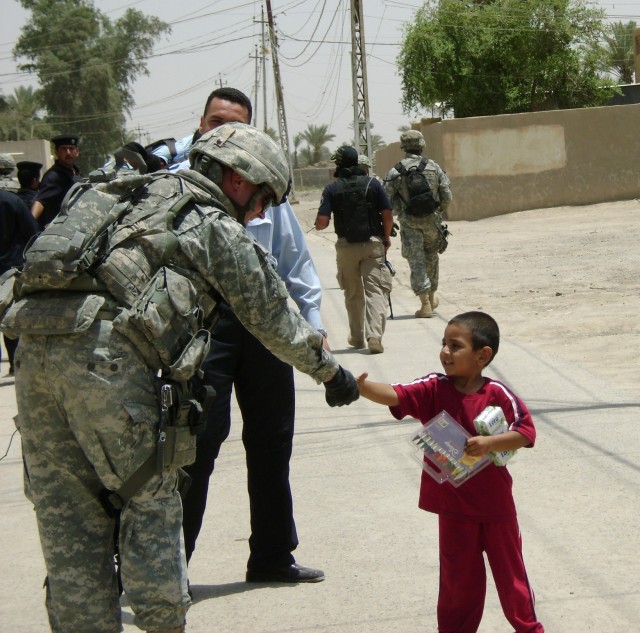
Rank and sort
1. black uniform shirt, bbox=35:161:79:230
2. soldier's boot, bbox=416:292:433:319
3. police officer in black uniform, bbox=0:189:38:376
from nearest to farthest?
police officer in black uniform, bbox=0:189:38:376
black uniform shirt, bbox=35:161:79:230
soldier's boot, bbox=416:292:433:319

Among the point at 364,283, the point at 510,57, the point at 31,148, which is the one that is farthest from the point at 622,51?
the point at 364,283

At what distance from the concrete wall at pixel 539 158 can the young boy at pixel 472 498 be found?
23569 millimetres

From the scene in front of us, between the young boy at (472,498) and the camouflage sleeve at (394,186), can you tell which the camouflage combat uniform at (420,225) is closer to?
the camouflage sleeve at (394,186)

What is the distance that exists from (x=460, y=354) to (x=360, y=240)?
6.39 m

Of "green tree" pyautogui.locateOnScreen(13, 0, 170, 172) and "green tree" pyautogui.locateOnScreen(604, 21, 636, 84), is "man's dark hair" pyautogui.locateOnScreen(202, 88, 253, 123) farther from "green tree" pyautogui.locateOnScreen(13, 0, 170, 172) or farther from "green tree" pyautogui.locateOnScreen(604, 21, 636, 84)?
"green tree" pyautogui.locateOnScreen(13, 0, 170, 172)

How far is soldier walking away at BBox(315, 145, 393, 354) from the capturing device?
32.0 feet

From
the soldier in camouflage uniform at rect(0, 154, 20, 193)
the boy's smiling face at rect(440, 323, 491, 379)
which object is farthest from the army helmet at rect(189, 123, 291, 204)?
Answer: the soldier in camouflage uniform at rect(0, 154, 20, 193)

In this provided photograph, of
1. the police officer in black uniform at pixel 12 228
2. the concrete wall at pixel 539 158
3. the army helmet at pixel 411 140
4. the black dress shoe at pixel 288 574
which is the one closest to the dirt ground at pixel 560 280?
the concrete wall at pixel 539 158

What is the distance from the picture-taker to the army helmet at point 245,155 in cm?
320

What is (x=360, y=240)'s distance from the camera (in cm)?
982

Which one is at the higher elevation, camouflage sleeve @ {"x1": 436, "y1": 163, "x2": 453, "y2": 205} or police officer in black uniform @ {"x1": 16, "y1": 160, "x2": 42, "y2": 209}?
police officer in black uniform @ {"x1": 16, "y1": 160, "x2": 42, "y2": 209}

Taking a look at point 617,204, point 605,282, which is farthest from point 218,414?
point 617,204

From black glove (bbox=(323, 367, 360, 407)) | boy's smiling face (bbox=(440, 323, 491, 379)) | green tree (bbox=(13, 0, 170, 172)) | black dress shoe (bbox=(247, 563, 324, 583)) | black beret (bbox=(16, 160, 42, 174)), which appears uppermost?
green tree (bbox=(13, 0, 170, 172))

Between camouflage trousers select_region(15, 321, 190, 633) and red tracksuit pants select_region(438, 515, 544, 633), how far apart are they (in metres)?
0.94
